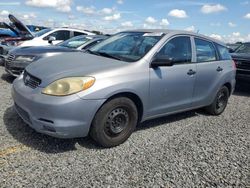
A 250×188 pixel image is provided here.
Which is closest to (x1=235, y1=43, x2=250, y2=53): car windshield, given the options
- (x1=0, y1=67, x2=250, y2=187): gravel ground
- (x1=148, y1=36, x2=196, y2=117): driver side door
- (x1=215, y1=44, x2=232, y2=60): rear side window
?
(x1=215, y1=44, x2=232, y2=60): rear side window

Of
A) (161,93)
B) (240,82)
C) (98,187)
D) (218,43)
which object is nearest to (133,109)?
(161,93)

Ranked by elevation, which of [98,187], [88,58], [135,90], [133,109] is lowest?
[98,187]

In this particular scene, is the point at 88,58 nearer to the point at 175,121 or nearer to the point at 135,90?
Result: the point at 135,90

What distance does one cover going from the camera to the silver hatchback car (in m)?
3.63

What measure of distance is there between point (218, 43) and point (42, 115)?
402cm

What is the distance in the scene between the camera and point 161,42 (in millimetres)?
4602

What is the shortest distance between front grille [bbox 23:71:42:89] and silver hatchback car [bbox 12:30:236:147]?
14mm

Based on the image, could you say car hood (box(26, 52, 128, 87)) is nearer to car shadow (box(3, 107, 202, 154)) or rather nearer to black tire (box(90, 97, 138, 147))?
black tire (box(90, 97, 138, 147))

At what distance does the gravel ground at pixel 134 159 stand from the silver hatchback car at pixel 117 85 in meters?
0.31

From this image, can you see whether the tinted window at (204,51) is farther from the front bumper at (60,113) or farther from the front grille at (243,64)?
the front grille at (243,64)

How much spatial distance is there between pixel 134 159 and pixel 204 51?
8.97 feet

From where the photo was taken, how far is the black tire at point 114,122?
3854 millimetres

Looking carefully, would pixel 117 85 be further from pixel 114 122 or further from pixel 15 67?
pixel 15 67

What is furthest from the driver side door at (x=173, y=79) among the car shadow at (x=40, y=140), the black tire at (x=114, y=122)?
the car shadow at (x=40, y=140)
